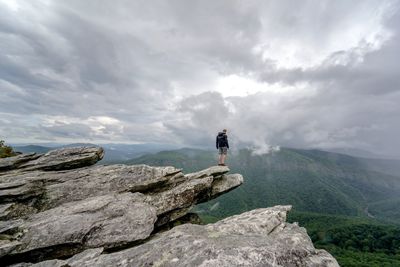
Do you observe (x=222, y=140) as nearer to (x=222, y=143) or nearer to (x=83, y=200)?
(x=222, y=143)

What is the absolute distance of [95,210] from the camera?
18656mm

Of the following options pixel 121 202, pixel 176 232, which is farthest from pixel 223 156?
pixel 176 232

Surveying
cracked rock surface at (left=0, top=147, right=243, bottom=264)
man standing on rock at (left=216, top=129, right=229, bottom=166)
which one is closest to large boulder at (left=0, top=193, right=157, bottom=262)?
cracked rock surface at (left=0, top=147, right=243, bottom=264)

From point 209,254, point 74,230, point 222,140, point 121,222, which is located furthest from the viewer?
point 222,140

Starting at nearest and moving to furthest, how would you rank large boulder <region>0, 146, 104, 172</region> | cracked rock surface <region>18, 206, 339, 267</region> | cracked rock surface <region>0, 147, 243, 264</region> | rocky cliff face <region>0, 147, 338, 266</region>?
cracked rock surface <region>18, 206, 339, 267</region>, rocky cliff face <region>0, 147, 338, 266</region>, cracked rock surface <region>0, 147, 243, 264</region>, large boulder <region>0, 146, 104, 172</region>

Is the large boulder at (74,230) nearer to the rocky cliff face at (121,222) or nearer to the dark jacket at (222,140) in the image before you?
the rocky cliff face at (121,222)

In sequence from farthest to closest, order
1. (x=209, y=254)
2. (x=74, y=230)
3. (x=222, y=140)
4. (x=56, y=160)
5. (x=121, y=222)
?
(x=222, y=140)
(x=56, y=160)
(x=121, y=222)
(x=74, y=230)
(x=209, y=254)

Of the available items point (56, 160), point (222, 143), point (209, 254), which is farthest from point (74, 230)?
point (222, 143)

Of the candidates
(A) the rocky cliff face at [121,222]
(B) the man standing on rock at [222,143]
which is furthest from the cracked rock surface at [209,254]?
(B) the man standing on rock at [222,143]

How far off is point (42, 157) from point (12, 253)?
53.6 ft

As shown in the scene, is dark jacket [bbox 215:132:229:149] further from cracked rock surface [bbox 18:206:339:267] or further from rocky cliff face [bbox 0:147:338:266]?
cracked rock surface [bbox 18:206:339:267]

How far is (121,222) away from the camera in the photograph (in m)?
17.9

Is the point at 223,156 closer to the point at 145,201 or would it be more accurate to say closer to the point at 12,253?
the point at 145,201

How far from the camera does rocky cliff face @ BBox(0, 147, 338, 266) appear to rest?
12.3 metres
